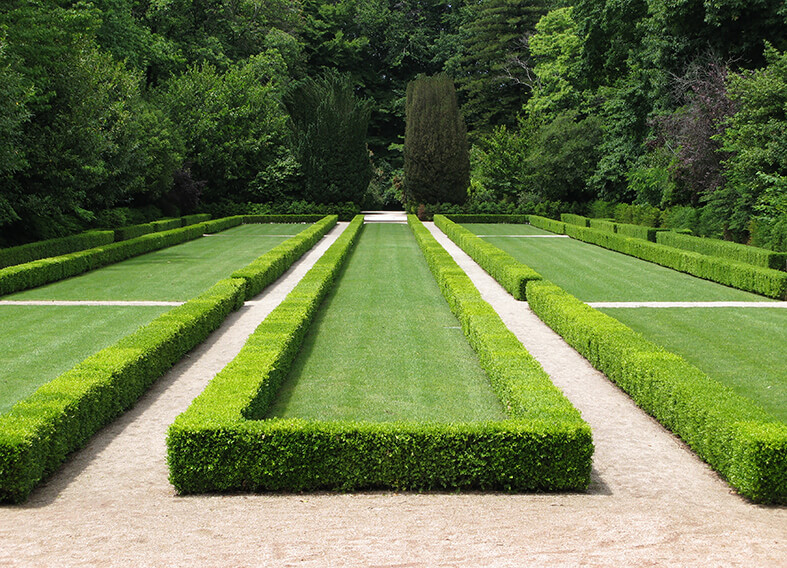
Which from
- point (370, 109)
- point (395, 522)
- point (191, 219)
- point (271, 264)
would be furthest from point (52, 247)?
point (370, 109)

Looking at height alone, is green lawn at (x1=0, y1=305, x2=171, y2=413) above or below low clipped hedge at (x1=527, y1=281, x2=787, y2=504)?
below

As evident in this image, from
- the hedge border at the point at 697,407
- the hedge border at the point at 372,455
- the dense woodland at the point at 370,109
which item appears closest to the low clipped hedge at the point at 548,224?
the dense woodland at the point at 370,109

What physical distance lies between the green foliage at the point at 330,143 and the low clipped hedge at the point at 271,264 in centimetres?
1717

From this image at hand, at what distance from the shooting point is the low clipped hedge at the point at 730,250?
1638 centimetres

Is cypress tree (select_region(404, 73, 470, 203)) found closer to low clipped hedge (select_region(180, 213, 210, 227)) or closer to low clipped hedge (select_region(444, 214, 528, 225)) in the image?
low clipped hedge (select_region(444, 214, 528, 225))

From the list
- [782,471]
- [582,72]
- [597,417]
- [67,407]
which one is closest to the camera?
[782,471]

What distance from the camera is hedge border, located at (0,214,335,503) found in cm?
536

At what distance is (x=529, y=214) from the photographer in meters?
41.2

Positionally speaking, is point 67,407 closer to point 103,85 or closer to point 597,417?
point 597,417

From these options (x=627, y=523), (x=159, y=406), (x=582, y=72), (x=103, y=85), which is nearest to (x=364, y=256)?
(x=103, y=85)

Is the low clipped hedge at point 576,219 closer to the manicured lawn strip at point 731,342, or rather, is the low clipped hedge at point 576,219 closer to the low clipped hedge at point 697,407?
the manicured lawn strip at point 731,342

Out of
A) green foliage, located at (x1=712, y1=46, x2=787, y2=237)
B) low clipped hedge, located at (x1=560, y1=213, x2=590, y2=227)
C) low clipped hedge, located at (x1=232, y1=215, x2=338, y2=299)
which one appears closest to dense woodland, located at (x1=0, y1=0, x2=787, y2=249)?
green foliage, located at (x1=712, y1=46, x2=787, y2=237)

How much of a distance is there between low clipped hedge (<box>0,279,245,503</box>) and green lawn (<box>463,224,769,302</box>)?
838 centimetres

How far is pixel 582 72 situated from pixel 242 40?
23.6 meters
